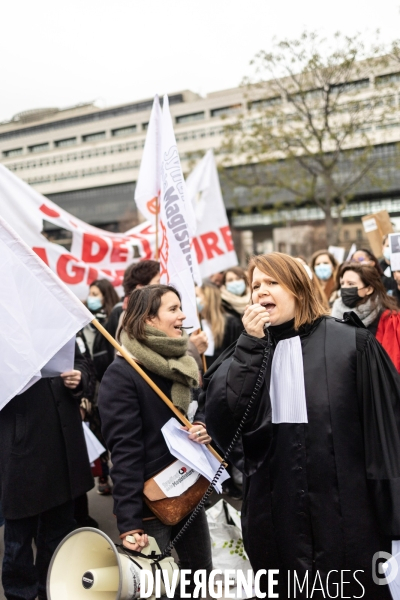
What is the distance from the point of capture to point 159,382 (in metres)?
2.71

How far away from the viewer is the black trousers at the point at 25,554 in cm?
301

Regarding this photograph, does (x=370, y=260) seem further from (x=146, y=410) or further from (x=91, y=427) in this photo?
(x=146, y=410)

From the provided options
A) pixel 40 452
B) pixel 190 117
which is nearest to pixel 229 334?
pixel 40 452

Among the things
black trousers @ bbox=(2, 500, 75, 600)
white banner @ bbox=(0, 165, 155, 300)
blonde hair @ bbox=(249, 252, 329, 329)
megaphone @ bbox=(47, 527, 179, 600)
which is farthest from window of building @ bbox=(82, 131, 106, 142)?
megaphone @ bbox=(47, 527, 179, 600)

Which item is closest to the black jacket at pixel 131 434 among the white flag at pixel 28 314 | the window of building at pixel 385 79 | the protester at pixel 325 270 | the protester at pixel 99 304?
the white flag at pixel 28 314

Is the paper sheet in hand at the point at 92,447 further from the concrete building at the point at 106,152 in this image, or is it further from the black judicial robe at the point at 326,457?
the concrete building at the point at 106,152

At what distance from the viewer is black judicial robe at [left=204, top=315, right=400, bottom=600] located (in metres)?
2.02

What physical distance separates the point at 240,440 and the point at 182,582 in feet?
2.80

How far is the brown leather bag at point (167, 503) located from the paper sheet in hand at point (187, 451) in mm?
114

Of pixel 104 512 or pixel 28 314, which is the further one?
pixel 104 512

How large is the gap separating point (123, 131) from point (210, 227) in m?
72.0

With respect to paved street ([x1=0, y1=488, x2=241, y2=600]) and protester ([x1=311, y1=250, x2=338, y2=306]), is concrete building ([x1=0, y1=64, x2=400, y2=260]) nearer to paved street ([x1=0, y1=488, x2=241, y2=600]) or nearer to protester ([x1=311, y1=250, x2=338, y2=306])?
protester ([x1=311, y1=250, x2=338, y2=306])

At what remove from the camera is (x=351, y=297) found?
13.5 ft

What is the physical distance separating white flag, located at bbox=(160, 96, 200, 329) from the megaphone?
1451mm
